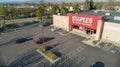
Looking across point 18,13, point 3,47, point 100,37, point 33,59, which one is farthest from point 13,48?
point 18,13

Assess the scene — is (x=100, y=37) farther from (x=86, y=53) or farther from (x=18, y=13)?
(x=18, y=13)

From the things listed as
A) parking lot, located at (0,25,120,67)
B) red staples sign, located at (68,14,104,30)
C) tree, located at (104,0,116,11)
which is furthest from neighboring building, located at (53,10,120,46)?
tree, located at (104,0,116,11)

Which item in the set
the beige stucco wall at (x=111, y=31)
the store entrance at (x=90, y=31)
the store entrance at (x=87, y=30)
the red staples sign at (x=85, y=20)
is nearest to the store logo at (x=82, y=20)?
the red staples sign at (x=85, y=20)

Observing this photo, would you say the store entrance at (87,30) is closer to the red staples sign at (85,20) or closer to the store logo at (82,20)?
the red staples sign at (85,20)

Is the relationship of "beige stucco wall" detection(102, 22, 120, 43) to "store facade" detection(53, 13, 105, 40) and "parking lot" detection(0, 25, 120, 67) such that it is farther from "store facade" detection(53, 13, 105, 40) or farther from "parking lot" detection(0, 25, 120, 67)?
"parking lot" detection(0, 25, 120, 67)

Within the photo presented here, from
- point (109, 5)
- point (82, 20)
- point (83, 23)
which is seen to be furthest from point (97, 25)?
point (109, 5)

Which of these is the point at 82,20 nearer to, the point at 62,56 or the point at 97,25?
the point at 97,25
